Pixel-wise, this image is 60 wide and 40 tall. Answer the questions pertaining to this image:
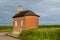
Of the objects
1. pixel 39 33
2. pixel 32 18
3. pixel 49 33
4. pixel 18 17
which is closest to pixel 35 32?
pixel 39 33

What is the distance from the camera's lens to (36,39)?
22797 mm

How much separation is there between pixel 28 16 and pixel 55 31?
954 inches

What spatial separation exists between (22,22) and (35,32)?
2242 centimetres

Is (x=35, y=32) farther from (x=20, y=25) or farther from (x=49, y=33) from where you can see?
(x=20, y=25)

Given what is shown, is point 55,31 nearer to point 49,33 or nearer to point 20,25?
point 49,33

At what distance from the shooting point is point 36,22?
153ft

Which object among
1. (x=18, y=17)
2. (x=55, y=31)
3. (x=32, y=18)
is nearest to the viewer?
(x=55, y=31)

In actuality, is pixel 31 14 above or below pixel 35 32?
above

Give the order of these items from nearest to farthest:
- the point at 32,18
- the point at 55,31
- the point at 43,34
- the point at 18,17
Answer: the point at 55,31, the point at 43,34, the point at 32,18, the point at 18,17

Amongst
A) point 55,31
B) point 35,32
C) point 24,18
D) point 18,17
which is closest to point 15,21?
point 18,17

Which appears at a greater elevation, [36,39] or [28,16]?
[28,16]

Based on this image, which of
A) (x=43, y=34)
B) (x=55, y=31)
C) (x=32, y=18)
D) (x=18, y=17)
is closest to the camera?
(x=55, y=31)

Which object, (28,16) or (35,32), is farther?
(28,16)

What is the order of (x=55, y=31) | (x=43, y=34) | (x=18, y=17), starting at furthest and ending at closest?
(x=18, y=17) < (x=43, y=34) < (x=55, y=31)
